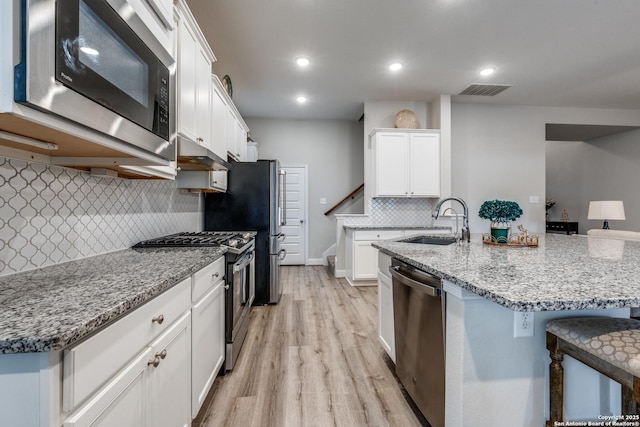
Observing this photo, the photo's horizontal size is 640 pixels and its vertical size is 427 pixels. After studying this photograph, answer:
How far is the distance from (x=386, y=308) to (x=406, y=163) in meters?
2.89

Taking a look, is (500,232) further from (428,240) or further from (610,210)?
(610,210)

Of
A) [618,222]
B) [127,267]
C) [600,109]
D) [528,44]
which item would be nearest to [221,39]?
[127,267]

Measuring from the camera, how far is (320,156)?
5699mm

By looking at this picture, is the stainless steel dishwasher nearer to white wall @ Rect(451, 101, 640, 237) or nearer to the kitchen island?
the kitchen island

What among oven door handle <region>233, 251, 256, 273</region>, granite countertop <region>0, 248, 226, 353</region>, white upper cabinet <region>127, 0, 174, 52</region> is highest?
white upper cabinet <region>127, 0, 174, 52</region>

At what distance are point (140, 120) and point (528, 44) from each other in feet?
12.4

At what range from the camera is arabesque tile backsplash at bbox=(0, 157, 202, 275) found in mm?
1131

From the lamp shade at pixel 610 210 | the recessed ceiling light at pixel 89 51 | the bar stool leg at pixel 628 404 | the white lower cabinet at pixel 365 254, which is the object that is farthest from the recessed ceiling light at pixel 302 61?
the lamp shade at pixel 610 210

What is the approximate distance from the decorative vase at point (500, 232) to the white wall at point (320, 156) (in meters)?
3.66

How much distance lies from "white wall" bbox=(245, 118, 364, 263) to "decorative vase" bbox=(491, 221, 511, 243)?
366 cm

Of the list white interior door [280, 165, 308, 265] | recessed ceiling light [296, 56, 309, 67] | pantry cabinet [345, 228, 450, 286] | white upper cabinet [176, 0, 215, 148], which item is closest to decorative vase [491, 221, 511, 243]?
pantry cabinet [345, 228, 450, 286]

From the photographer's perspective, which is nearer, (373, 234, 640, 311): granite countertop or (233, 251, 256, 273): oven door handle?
(373, 234, 640, 311): granite countertop

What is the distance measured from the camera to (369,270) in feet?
13.7

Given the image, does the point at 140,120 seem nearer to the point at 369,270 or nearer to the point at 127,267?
the point at 127,267
